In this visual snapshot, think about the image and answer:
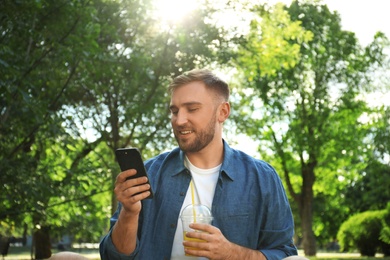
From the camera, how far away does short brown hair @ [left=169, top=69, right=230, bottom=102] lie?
3.80 meters

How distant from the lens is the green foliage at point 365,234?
37469 millimetres

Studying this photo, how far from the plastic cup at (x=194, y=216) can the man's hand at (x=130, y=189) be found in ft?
0.68

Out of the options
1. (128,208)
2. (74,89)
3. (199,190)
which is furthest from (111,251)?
(74,89)

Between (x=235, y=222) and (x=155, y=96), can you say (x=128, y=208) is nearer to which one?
(x=235, y=222)

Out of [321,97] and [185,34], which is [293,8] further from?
[185,34]

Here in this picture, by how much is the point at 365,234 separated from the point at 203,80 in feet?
117

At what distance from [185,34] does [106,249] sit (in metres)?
15.1

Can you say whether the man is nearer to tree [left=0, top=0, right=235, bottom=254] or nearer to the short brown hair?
the short brown hair

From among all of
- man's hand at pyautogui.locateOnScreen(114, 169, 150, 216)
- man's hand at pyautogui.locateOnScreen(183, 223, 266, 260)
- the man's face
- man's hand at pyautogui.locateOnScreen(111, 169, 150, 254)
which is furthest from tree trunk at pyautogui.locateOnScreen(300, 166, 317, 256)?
man's hand at pyautogui.locateOnScreen(114, 169, 150, 216)

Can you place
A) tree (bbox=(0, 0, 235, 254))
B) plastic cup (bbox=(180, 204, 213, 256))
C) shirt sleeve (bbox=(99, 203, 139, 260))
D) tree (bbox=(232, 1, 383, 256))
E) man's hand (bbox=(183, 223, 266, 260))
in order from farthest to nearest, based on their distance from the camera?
tree (bbox=(232, 1, 383, 256)) → tree (bbox=(0, 0, 235, 254)) → shirt sleeve (bbox=(99, 203, 139, 260)) → plastic cup (bbox=(180, 204, 213, 256)) → man's hand (bbox=(183, 223, 266, 260))

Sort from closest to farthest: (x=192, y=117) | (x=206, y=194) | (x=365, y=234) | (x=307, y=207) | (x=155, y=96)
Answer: (x=192, y=117)
(x=206, y=194)
(x=155, y=96)
(x=307, y=207)
(x=365, y=234)

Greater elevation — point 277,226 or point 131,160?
point 131,160

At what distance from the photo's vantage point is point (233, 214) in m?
3.79

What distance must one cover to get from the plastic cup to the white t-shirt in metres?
0.24
